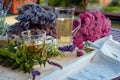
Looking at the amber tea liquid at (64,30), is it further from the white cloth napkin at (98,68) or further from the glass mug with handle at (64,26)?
the white cloth napkin at (98,68)

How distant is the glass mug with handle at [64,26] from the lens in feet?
3.62

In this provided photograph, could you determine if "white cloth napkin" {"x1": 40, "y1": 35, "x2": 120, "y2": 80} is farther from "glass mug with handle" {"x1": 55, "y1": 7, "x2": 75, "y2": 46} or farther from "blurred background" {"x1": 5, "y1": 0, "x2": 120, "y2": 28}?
"blurred background" {"x1": 5, "y1": 0, "x2": 120, "y2": 28}

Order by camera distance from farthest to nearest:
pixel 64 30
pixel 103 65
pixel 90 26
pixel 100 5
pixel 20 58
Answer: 1. pixel 100 5
2. pixel 90 26
3. pixel 64 30
4. pixel 103 65
5. pixel 20 58

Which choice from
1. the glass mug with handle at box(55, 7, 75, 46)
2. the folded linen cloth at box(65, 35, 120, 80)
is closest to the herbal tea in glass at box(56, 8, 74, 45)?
the glass mug with handle at box(55, 7, 75, 46)

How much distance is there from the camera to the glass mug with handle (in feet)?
3.62

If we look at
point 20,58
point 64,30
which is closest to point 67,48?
point 64,30

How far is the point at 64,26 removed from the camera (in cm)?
111

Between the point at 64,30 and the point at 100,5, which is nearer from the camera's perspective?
the point at 64,30

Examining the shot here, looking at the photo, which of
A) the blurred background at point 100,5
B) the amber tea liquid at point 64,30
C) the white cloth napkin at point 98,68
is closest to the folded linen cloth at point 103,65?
the white cloth napkin at point 98,68

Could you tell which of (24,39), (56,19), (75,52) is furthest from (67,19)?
(24,39)

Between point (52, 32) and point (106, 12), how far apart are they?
2066mm

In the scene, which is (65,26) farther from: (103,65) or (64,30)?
(103,65)

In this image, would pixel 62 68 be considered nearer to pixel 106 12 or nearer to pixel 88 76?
pixel 88 76

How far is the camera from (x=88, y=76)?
84 cm
